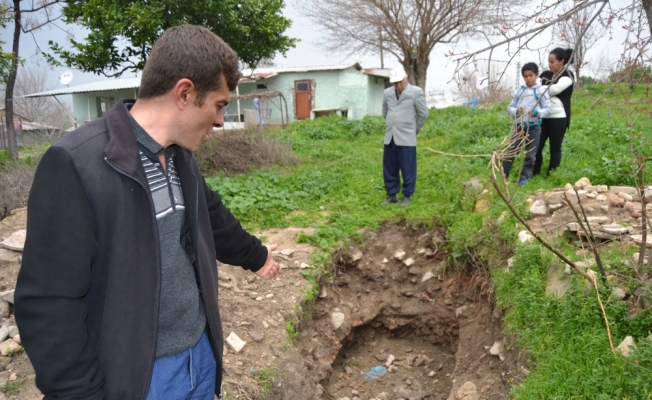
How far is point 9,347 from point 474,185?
17.2 feet

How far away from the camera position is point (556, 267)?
3.75 metres

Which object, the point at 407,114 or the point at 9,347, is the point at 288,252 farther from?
the point at 9,347

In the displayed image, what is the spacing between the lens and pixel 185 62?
1.44 metres

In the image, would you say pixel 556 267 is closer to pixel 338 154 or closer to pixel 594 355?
pixel 594 355

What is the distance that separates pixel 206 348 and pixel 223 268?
9.67 feet

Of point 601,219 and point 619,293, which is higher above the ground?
point 601,219

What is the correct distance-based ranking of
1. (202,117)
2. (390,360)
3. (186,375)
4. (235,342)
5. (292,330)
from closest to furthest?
(202,117) < (186,375) < (235,342) < (292,330) < (390,360)

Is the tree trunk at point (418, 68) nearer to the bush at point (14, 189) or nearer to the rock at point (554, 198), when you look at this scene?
the rock at point (554, 198)

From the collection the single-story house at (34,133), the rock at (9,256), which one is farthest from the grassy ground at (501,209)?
the single-story house at (34,133)

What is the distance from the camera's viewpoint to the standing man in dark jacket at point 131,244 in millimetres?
1247

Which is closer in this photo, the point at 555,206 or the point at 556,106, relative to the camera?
the point at 555,206

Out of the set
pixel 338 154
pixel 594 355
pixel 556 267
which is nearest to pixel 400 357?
pixel 556 267

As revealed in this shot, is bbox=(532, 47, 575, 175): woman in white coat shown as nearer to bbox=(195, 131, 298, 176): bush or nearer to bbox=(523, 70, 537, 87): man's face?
bbox=(523, 70, 537, 87): man's face

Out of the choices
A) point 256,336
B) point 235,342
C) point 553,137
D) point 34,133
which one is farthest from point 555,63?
point 34,133
